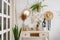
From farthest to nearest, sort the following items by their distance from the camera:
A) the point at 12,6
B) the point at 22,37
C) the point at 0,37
Answer: 1. the point at 22,37
2. the point at 12,6
3. the point at 0,37

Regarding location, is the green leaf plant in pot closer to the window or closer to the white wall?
the white wall

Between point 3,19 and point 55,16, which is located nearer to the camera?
point 3,19

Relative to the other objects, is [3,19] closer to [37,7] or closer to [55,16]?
[37,7]

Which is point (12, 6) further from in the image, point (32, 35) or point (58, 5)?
point (58, 5)

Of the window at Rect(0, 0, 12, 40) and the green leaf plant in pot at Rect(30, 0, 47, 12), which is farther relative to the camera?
the green leaf plant in pot at Rect(30, 0, 47, 12)

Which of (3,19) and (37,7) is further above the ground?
(37,7)

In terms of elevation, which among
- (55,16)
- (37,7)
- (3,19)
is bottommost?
(3,19)

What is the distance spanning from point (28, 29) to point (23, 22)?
0.32 metres

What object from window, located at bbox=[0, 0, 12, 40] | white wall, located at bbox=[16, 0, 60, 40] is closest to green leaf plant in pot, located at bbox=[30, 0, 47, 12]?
white wall, located at bbox=[16, 0, 60, 40]

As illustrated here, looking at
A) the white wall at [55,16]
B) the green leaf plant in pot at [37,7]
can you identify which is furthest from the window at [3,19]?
the green leaf plant in pot at [37,7]

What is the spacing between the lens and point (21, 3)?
15.6ft

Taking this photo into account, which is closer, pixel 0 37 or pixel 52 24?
pixel 0 37

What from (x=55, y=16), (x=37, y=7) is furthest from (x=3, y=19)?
(x=55, y=16)

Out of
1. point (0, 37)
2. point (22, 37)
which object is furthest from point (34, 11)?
point (0, 37)
